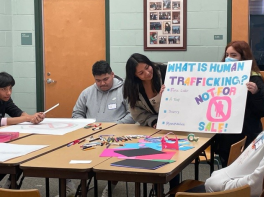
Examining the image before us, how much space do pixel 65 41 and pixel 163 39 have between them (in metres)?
1.23

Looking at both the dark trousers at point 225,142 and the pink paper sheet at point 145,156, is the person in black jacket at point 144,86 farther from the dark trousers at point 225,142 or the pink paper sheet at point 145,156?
the pink paper sheet at point 145,156

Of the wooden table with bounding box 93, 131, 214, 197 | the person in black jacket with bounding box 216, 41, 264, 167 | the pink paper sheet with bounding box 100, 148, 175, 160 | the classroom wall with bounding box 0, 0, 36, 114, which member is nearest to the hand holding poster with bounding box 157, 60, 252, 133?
the person in black jacket with bounding box 216, 41, 264, 167

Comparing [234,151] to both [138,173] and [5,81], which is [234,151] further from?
[5,81]

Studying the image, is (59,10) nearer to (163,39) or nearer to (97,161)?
(163,39)

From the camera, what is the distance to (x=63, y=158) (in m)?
2.56

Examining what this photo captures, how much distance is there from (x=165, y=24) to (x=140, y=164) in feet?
10.7

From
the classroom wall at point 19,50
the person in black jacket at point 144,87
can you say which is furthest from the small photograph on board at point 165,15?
the person in black jacket at point 144,87

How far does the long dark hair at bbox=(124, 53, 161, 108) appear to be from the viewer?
3501mm

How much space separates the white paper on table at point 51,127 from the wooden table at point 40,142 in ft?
0.35

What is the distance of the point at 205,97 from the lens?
3.35m

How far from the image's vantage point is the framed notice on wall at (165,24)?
5363 mm

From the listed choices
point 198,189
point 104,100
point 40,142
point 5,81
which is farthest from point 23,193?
point 104,100

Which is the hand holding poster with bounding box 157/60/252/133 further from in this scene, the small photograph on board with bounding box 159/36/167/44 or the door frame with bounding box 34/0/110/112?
the door frame with bounding box 34/0/110/112

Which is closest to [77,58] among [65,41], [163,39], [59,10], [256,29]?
[65,41]
